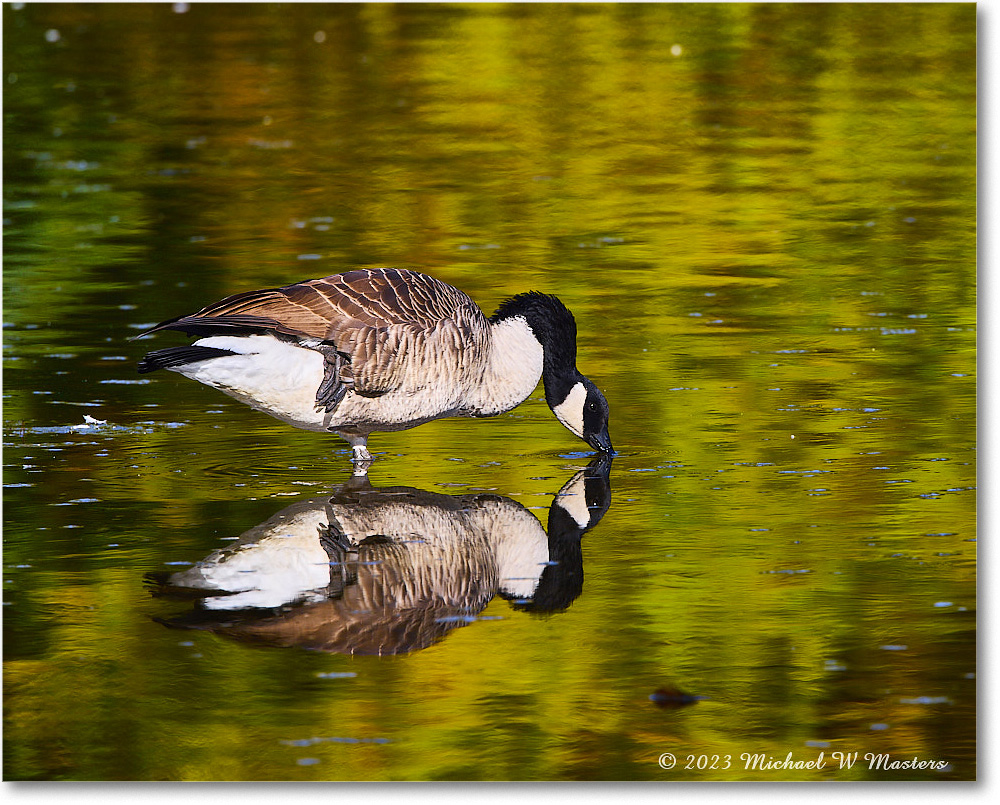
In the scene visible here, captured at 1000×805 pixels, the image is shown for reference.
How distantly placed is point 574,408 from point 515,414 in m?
0.86

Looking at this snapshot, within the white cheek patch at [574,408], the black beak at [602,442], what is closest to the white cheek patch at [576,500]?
the black beak at [602,442]

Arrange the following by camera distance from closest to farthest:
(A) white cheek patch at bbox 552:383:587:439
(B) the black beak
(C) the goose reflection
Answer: (C) the goose reflection, (B) the black beak, (A) white cheek patch at bbox 552:383:587:439

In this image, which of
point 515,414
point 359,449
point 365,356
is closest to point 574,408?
point 515,414

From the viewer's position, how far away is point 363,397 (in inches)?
302

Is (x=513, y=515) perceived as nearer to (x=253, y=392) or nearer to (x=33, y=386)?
(x=253, y=392)

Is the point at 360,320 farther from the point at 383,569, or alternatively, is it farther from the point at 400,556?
the point at 383,569

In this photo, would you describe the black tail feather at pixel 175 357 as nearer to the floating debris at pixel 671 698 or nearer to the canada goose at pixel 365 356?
the canada goose at pixel 365 356

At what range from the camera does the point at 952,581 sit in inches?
254

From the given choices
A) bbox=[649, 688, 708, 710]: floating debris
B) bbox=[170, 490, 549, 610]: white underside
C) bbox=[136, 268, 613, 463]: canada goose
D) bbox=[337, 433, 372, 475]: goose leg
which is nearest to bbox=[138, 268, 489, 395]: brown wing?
bbox=[136, 268, 613, 463]: canada goose

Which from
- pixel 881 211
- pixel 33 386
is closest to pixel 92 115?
pixel 33 386

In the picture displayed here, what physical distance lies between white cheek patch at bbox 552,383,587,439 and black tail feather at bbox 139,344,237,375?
2129mm

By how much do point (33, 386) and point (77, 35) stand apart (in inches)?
105

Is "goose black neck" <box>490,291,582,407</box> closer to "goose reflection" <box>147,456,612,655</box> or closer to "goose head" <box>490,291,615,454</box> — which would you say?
"goose head" <box>490,291,615,454</box>

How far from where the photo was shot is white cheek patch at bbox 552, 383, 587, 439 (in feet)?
27.3
